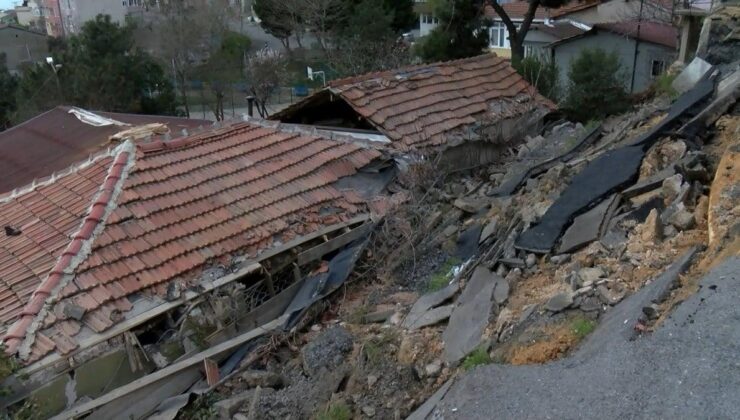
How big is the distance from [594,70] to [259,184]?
1052cm

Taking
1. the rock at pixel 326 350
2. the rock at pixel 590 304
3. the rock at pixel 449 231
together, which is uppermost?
the rock at pixel 590 304

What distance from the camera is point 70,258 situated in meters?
6.86

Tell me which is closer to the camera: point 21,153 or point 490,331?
point 490,331

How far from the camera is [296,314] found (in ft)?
24.6

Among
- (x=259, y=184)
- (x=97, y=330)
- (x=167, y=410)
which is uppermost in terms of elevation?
(x=259, y=184)

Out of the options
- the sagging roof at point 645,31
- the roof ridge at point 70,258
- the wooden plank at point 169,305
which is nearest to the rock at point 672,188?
the wooden plank at point 169,305

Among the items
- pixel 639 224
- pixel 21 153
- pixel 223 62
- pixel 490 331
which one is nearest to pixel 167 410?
pixel 490 331

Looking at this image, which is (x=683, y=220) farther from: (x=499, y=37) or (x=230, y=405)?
(x=499, y=37)

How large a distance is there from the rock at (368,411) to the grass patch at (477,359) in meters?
0.91

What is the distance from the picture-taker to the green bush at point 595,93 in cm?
1543

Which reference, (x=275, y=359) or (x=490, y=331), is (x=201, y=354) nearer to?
(x=275, y=359)

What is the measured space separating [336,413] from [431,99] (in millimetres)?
7840

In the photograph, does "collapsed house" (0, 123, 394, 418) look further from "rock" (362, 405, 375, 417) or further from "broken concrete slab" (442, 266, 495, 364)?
"rock" (362, 405, 375, 417)

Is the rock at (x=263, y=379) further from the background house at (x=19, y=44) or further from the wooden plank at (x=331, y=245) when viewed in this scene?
the background house at (x=19, y=44)
